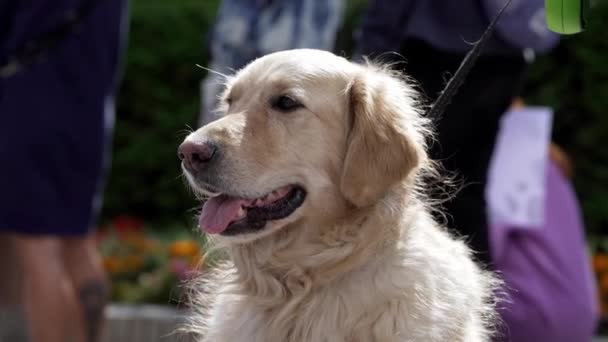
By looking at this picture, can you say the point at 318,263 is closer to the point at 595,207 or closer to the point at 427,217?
the point at 427,217

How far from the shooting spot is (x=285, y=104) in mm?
3230

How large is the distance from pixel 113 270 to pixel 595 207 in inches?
126

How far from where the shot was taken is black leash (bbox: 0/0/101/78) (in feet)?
15.6

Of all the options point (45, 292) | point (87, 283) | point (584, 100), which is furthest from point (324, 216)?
point (584, 100)

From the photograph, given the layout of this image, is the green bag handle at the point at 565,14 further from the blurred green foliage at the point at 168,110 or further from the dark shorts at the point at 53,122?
the blurred green foliage at the point at 168,110

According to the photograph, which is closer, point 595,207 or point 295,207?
point 295,207

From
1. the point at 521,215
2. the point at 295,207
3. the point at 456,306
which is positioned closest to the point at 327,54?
the point at 295,207

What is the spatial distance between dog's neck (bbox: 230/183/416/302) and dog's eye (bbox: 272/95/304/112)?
0.35m

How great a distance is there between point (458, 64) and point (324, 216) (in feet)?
3.99

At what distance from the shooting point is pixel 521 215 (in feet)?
16.1

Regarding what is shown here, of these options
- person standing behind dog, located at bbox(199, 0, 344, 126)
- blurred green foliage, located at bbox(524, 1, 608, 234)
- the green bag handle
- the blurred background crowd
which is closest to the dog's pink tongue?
the blurred background crowd

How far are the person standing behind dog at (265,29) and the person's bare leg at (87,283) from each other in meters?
0.87

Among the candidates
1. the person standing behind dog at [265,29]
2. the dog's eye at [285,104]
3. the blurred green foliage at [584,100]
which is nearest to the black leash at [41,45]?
the person standing behind dog at [265,29]

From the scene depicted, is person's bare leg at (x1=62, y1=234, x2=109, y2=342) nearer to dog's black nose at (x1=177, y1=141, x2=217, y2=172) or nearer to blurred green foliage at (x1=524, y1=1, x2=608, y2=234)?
dog's black nose at (x1=177, y1=141, x2=217, y2=172)
